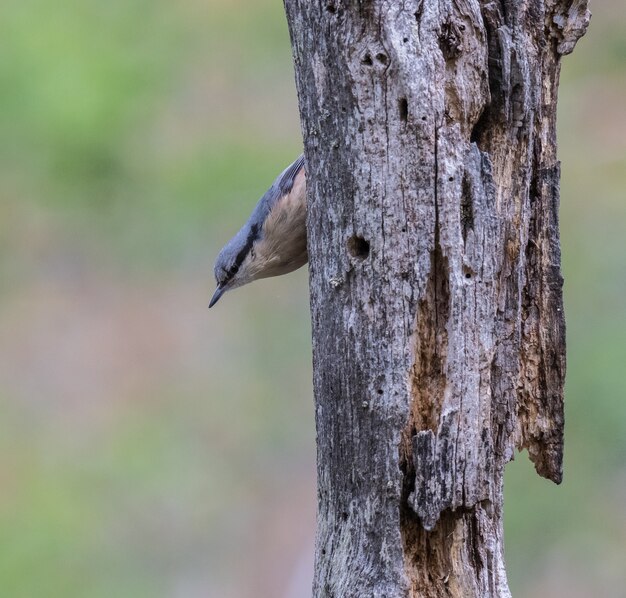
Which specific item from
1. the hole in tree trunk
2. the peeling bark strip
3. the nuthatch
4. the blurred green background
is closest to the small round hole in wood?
the peeling bark strip

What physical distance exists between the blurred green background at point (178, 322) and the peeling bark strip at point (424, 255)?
232cm

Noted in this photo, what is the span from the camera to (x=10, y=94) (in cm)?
529

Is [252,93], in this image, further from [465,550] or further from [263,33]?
[465,550]

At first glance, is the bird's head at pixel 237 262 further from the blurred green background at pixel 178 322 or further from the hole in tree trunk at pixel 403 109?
the hole in tree trunk at pixel 403 109

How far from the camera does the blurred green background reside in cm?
448

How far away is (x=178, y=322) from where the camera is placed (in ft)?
16.6

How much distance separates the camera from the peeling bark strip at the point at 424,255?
2008mm

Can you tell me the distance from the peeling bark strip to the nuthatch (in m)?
0.98

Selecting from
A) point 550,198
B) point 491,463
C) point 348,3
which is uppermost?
point 348,3

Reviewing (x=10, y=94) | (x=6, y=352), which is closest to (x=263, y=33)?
(x=10, y=94)

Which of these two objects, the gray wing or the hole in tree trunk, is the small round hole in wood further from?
the gray wing

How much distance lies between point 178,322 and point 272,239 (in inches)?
72.8

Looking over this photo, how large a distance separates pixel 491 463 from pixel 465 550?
23cm

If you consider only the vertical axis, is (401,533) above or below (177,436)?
below
